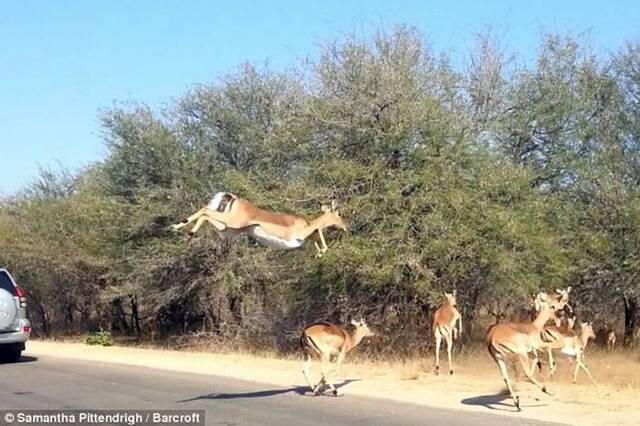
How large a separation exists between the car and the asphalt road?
59.6 inches

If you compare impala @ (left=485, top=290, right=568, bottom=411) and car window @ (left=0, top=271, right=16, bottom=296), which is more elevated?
car window @ (left=0, top=271, right=16, bottom=296)

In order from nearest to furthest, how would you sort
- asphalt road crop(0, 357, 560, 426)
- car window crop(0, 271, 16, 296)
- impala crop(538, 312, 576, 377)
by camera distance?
asphalt road crop(0, 357, 560, 426)
impala crop(538, 312, 576, 377)
car window crop(0, 271, 16, 296)

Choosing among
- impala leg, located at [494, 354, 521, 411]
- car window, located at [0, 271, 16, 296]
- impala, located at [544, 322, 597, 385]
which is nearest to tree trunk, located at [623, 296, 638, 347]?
impala, located at [544, 322, 597, 385]

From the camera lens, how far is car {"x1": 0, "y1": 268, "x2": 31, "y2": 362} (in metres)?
20.1

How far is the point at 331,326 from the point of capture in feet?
49.1

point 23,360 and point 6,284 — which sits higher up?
point 6,284

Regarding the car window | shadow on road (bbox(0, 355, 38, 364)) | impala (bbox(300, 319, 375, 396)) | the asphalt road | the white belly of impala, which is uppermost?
the car window

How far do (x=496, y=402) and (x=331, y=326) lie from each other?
2917mm

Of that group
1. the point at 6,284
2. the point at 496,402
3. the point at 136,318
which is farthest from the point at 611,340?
the point at 136,318

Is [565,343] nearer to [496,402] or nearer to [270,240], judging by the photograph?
[496,402]

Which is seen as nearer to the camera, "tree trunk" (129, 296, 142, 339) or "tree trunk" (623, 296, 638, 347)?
"tree trunk" (623, 296, 638, 347)

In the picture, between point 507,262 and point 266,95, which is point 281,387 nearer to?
point 507,262

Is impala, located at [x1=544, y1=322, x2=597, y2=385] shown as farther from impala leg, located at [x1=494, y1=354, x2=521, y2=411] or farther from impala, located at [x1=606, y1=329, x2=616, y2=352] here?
impala, located at [x1=606, y1=329, x2=616, y2=352]

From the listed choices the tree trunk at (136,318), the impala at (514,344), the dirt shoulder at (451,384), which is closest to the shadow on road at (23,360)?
the dirt shoulder at (451,384)
